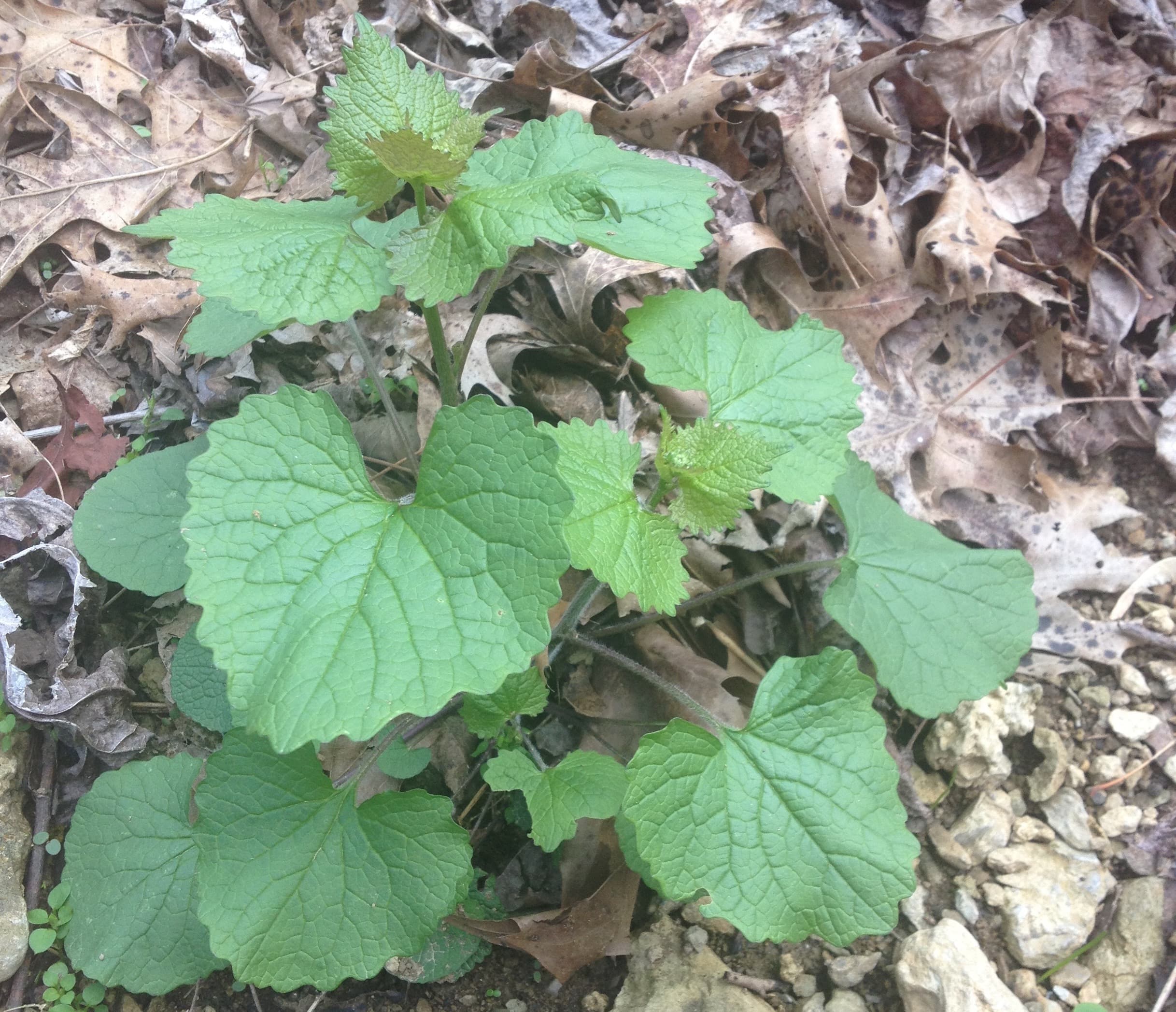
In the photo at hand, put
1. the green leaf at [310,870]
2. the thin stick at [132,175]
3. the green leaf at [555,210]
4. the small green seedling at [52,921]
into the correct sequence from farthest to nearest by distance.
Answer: the thin stick at [132,175]
the small green seedling at [52,921]
the green leaf at [310,870]
the green leaf at [555,210]

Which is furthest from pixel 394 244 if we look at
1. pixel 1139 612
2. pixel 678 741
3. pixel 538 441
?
pixel 1139 612

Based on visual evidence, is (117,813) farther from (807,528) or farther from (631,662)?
(807,528)

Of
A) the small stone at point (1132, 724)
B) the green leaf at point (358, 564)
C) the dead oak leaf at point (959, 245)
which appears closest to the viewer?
the green leaf at point (358, 564)

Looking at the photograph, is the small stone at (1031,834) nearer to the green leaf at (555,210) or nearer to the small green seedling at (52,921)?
the green leaf at (555,210)

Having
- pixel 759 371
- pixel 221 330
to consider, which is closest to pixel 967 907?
pixel 759 371

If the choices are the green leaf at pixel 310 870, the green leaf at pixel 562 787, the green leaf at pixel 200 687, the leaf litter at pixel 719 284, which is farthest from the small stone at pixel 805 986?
the green leaf at pixel 200 687

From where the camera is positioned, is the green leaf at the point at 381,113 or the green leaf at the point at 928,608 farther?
the green leaf at the point at 928,608
